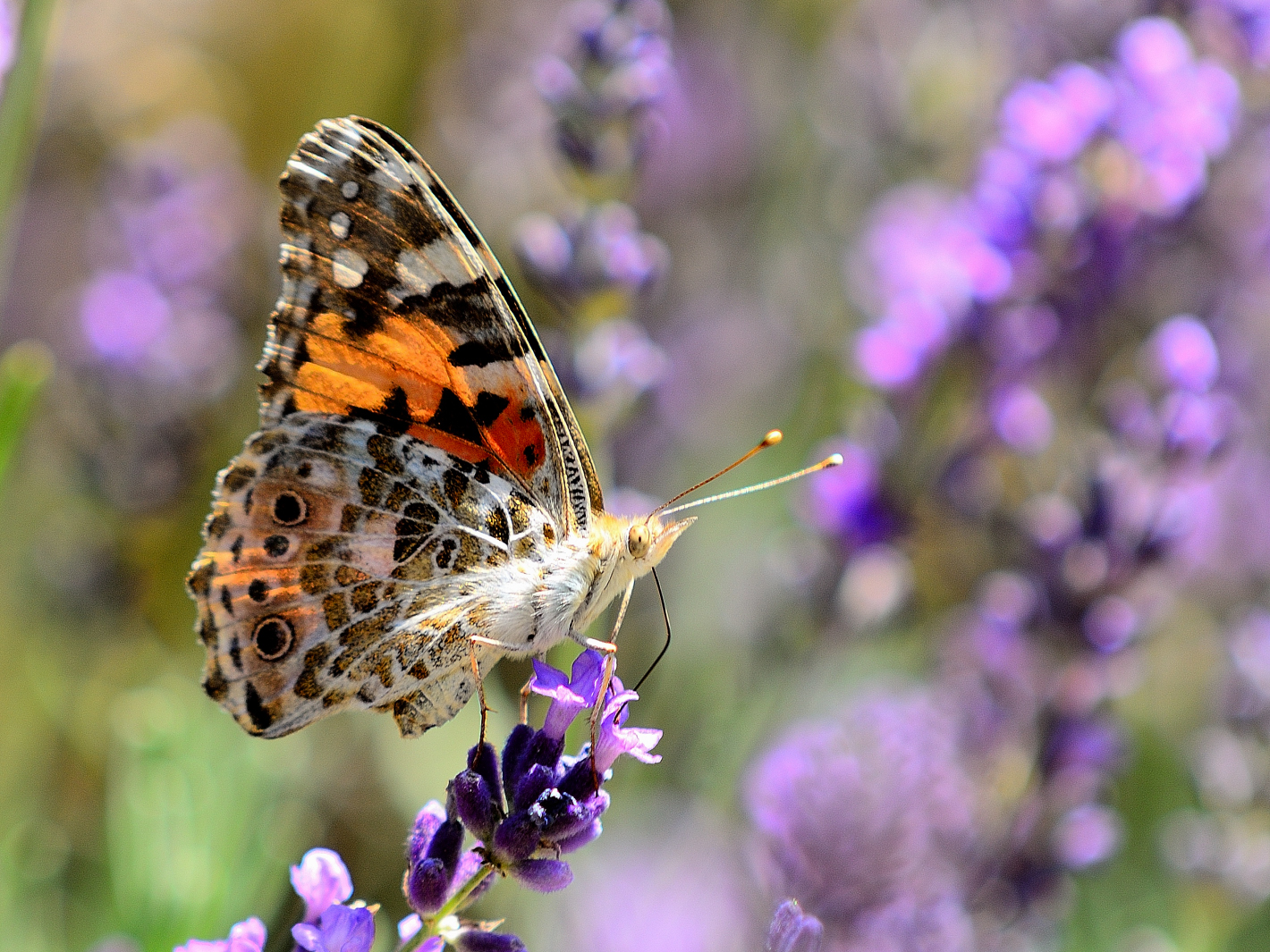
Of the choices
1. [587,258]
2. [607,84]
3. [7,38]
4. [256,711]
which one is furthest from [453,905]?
[607,84]

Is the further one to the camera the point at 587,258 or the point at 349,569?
the point at 587,258

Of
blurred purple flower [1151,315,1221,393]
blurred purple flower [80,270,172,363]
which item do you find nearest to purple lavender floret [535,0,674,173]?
blurred purple flower [1151,315,1221,393]

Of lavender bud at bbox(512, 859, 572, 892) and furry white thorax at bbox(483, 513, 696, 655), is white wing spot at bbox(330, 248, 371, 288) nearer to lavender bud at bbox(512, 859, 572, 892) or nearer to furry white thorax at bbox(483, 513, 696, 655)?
furry white thorax at bbox(483, 513, 696, 655)

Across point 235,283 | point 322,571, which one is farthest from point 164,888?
point 235,283

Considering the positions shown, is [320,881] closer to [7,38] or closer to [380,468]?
[380,468]

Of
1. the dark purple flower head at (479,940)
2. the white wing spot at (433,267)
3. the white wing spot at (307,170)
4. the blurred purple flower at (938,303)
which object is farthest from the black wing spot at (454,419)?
the blurred purple flower at (938,303)

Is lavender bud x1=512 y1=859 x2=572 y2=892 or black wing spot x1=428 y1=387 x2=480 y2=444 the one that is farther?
black wing spot x1=428 y1=387 x2=480 y2=444

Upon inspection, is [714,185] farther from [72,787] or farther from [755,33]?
[72,787]

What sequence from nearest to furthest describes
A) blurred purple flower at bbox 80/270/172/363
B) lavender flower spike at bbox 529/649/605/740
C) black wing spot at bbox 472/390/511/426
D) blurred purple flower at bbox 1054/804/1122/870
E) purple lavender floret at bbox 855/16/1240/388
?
1. lavender flower spike at bbox 529/649/605/740
2. black wing spot at bbox 472/390/511/426
3. blurred purple flower at bbox 1054/804/1122/870
4. purple lavender floret at bbox 855/16/1240/388
5. blurred purple flower at bbox 80/270/172/363
